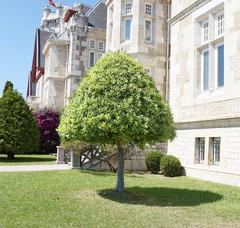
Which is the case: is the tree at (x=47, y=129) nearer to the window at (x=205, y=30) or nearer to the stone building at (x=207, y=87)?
the stone building at (x=207, y=87)

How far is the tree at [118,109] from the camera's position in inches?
334

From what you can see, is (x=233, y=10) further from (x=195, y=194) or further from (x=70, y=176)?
(x=70, y=176)

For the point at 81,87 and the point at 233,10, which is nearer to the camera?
the point at 81,87

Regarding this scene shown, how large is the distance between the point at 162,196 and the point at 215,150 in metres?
4.40

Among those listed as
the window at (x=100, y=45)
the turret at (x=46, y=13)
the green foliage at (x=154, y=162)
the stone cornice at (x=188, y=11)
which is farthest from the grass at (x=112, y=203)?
the turret at (x=46, y=13)

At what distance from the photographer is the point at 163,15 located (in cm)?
2016

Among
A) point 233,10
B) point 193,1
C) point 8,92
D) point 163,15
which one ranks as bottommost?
point 8,92

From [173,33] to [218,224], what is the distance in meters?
11.4

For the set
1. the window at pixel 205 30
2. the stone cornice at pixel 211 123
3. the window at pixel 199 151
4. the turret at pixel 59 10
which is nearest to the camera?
the stone cornice at pixel 211 123

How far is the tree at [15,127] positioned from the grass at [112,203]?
9341 millimetres

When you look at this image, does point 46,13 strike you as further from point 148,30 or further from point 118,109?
point 118,109

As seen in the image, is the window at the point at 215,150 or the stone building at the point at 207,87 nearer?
the stone building at the point at 207,87

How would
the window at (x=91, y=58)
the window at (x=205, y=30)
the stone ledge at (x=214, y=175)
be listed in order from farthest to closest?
the window at (x=91, y=58) < the window at (x=205, y=30) < the stone ledge at (x=214, y=175)

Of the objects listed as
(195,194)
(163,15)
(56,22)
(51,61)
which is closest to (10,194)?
(195,194)
